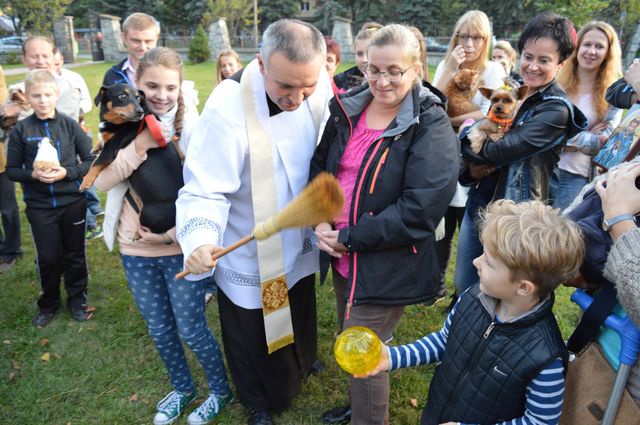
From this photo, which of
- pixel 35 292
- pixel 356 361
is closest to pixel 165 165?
pixel 356 361

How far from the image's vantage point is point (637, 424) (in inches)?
57.3

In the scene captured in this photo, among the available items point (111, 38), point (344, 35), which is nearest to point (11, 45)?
point (111, 38)

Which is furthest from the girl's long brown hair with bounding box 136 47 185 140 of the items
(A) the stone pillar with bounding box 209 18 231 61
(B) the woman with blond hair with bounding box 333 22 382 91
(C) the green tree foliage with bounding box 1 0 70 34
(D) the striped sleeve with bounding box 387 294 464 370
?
(C) the green tree foliage with bounding box 1 0 70 34

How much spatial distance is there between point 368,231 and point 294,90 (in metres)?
0.74

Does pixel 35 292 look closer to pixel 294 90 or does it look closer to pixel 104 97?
pixel 104 97

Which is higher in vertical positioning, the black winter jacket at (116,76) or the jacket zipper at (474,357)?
the black winter jacket at (116,76)

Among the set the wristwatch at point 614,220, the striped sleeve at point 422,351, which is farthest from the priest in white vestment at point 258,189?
the wristwatch at point 614,220

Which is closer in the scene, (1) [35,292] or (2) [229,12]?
(1) [35,292]

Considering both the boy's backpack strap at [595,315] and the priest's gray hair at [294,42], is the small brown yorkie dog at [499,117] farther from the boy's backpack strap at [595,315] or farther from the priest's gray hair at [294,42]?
the boy's backpack strap at [595,315]

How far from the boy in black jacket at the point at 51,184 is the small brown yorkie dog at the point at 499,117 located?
3099 millimetres

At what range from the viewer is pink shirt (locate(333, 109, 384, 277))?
2.32 metres

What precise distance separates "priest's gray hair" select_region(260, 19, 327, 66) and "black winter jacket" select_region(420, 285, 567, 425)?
4.04 ft

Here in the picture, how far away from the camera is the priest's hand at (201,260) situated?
2.12 m

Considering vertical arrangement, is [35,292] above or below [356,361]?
below
